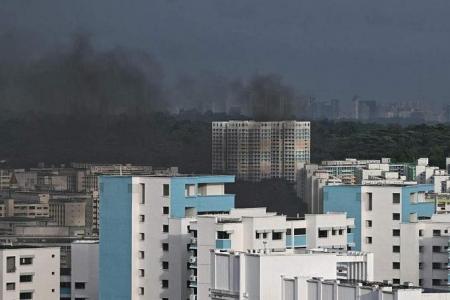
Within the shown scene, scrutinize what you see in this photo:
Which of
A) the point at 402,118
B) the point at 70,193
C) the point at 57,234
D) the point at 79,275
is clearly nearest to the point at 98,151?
the point at 70,193

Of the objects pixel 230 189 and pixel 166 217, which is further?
pixel 230 189

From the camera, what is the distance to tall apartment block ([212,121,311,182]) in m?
31.8

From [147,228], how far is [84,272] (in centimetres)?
128

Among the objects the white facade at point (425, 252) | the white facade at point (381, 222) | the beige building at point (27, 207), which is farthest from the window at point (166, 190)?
the beige building at point (27, 207)

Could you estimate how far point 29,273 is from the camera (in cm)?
1866

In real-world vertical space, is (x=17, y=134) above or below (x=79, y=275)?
above

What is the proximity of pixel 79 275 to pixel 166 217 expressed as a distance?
1.52 metres

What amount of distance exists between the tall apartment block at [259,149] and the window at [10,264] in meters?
11.7

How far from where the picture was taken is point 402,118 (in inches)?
2464

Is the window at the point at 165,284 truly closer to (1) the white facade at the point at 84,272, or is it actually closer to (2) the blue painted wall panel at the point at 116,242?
(2) the blue painted wall panel at the point at 116,242

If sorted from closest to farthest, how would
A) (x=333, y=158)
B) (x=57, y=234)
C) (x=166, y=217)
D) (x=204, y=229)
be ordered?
(x=204, y=229)
(x=166, y=217)
(x=57, y=234)
(x=333, y=158)

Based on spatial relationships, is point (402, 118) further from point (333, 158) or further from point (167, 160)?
point (167, 160)

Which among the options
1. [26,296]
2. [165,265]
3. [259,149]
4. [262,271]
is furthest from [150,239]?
[259,149]

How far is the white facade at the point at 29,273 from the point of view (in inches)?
723
